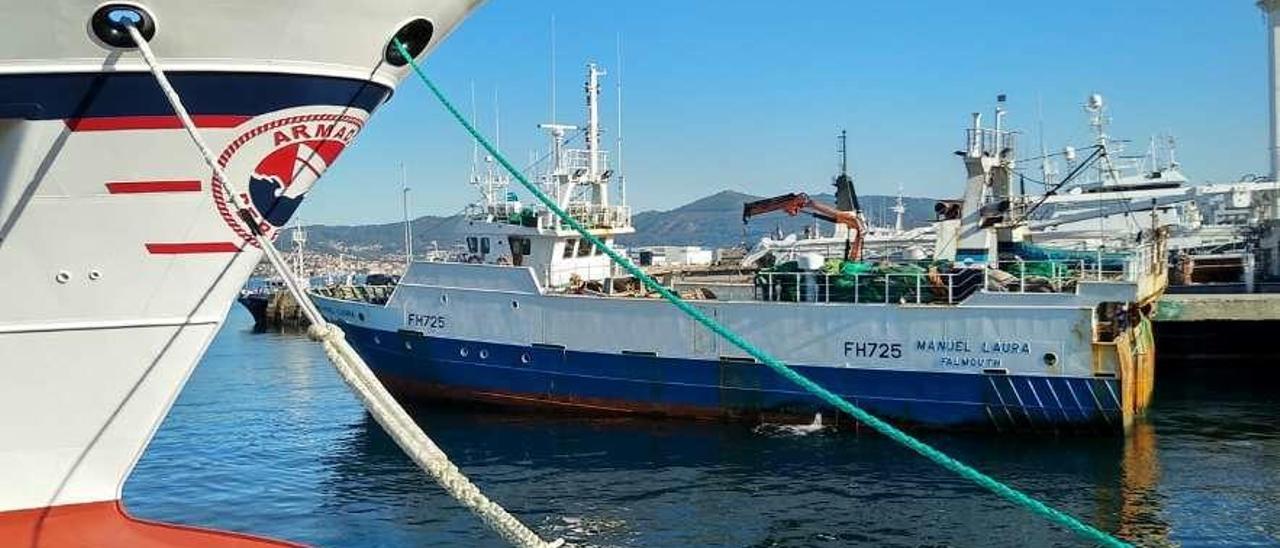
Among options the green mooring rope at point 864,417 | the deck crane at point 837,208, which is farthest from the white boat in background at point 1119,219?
the green mooring rope at point 864,417

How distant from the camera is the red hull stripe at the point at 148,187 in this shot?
5.65 metres

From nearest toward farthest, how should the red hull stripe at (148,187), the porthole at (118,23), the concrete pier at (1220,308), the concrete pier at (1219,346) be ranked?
the porthole at (118,23), the red hull stripe at (148,187), the concrete pier at (1220,308), the concrete pier at (1219,346)

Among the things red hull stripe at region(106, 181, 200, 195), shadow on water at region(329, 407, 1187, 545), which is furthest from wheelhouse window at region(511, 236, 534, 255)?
red hull stripe at region(106, 181, 200, 195)

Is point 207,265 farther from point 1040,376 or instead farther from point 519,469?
point 1040,376

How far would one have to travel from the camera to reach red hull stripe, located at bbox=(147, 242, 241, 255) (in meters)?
5.85

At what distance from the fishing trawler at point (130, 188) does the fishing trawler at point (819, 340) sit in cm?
1408

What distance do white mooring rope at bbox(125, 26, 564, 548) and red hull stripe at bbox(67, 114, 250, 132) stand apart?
99 millimetres

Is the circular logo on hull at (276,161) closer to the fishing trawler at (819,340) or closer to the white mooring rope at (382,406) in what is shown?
the white mooring rope at (382,406)

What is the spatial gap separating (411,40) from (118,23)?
1.63 meters

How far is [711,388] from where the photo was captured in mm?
20078

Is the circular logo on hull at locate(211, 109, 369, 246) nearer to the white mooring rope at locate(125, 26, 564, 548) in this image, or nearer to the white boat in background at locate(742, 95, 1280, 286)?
the white mooring rope at locate(125, 26, 564, 548)

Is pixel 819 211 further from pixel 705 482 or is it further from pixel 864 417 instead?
pixel 864 417

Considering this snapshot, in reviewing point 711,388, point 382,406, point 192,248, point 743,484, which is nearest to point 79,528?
point 192,248

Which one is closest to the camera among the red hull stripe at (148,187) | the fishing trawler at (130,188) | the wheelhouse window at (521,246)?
the fishing trawler at (130,188)
